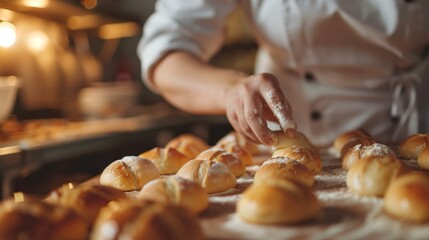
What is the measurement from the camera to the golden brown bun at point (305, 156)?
49.8 inches

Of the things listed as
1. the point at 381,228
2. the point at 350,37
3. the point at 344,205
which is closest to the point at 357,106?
the point at 350,37

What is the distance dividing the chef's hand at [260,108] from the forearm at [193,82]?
0.15m

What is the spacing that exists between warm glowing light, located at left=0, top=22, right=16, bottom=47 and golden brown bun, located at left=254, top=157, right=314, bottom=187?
2.68 meters

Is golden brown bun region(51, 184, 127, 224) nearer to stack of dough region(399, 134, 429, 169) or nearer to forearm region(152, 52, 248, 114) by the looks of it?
forearm region(152, 52, 248, 114)

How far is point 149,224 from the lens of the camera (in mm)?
750

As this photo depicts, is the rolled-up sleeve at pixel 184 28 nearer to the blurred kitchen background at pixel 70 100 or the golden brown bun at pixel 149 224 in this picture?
the blurred kitchen background at pixel 70 100

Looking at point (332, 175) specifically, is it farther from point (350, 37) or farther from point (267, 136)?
point (350, 37)

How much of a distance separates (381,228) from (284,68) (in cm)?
128

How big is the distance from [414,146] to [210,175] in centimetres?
68

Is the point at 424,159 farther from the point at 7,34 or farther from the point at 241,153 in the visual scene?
the point at 7,34

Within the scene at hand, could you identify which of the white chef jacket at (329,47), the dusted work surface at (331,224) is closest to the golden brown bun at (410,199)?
the dusted work surface at (331,224)

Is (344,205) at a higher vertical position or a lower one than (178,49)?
lower

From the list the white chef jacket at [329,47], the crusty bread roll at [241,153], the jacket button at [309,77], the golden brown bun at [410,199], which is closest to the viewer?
the golden brown bun at [410,199]

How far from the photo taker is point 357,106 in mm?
1966
